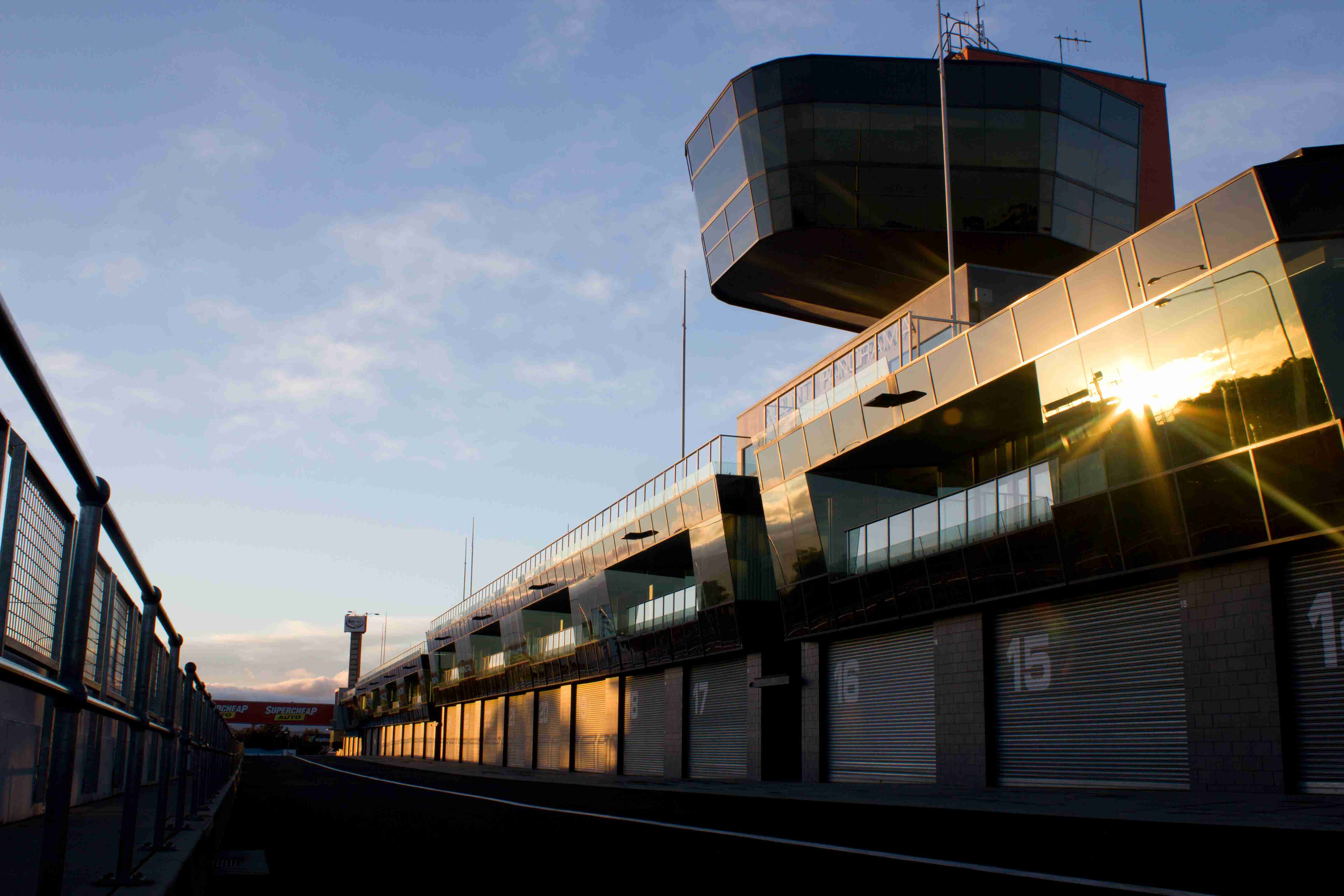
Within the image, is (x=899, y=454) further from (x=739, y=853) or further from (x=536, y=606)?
(x=536, y=606)

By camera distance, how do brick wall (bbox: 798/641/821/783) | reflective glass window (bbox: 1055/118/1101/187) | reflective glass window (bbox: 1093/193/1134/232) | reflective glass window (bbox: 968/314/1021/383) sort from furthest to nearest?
1. reflective glass window (bbox: 1093/193/1134/232)
2. reflective glass window (bbox: 1055/118/1101/187)
3. brick wall (bbox: 798/641/821/783)
4. reflective glass window (bbox: 968/314/1021/383)

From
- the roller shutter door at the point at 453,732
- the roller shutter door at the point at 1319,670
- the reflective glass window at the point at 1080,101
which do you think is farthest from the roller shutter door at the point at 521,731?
the roller shutter door at the point at 1319,670

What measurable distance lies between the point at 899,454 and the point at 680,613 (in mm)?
11879

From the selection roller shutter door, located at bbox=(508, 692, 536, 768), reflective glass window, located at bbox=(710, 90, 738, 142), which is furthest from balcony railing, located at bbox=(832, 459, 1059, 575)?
roller shutter door, located at bbox=(508, 692, 536, 768)

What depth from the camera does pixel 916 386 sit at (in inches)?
914

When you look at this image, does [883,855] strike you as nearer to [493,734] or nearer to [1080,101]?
[1080,101]

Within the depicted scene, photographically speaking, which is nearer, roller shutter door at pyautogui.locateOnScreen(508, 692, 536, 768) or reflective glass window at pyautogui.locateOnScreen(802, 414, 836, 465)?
reflective glass window at pyautogui.locateOnScreen(802, 414, 836, 465)

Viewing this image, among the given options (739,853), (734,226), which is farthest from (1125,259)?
(734,226)

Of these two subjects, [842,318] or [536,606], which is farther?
[536,606]

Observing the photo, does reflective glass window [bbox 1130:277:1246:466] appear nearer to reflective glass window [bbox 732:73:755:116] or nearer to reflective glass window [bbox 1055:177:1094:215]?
reflective glass window [bbox 1055:177:1094:215]

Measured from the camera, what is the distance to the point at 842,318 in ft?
131

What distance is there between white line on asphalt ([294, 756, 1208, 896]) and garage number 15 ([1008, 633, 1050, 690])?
10.7 metres

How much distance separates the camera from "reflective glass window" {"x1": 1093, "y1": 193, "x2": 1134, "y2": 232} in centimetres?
3209

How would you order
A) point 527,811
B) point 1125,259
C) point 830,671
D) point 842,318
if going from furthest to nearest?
point 842,318, point 830,671, point 1125,259, point 527,811
